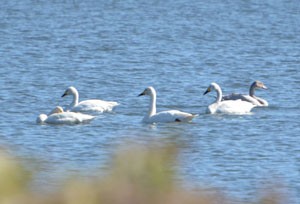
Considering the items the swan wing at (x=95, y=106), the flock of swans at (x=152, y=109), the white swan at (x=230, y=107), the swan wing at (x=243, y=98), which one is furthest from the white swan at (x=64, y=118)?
the swan wing at (x=243, y=98)

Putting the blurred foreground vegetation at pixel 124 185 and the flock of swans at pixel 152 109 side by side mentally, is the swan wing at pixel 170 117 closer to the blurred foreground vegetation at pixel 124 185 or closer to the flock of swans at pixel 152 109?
the flock of swans at pixel 152 109

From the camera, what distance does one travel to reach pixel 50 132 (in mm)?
15531

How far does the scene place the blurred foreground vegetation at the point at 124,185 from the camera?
2.07m

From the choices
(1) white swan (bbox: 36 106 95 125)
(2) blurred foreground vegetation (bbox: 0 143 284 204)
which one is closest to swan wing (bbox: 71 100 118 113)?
(1) white swan (bbox: 36 106 95 125)

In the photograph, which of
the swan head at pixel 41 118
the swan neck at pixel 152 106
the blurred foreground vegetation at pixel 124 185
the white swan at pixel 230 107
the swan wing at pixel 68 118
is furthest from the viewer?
the white swan at pixel 230 107

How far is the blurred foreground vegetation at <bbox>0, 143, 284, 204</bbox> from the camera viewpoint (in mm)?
→ 2066

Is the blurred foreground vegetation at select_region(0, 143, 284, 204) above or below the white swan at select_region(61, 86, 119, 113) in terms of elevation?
above

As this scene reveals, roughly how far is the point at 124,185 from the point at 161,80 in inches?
796

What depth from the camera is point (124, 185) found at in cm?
209

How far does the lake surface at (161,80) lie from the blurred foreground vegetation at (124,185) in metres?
0.05

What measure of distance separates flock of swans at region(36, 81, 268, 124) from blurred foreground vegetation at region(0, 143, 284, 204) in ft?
45.4

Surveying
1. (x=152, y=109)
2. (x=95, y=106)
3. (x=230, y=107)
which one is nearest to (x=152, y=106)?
(x=152, y=109)

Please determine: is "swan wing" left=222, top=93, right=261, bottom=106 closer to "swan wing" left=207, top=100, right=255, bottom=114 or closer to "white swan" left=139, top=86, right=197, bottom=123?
"swan wing" left=207, top=100, right=255, bottom=114

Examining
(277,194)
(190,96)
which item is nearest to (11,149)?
A: (277,194)
